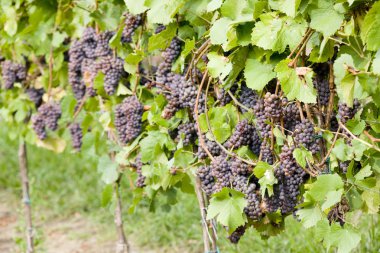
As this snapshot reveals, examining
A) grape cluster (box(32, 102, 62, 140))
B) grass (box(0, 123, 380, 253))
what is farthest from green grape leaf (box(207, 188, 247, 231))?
grape cluster (box(32, 102, 62, 140))

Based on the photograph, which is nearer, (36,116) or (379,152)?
(379,152)

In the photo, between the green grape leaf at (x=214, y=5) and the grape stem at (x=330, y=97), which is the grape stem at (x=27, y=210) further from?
the grape stem at (x=330, y=97)

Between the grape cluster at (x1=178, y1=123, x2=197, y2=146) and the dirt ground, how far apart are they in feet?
8.60

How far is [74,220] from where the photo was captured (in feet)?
22.1

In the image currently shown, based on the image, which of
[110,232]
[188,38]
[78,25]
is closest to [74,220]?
[110,232]

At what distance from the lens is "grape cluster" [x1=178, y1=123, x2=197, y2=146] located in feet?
10.1

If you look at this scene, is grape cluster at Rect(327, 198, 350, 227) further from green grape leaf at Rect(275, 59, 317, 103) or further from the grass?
the grass

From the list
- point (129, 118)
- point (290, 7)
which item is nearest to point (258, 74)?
point (290, 7)

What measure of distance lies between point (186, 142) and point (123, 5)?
0.97 meters

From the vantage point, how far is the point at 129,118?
3502mm

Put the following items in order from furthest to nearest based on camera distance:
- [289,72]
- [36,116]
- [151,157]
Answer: [36,116] → [151,157] → [289,72]

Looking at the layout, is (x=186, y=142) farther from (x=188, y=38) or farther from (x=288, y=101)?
(x=288, y=101)

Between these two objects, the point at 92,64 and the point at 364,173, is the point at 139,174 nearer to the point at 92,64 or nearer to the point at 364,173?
the point at 92,64

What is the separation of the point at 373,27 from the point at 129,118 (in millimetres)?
1651
